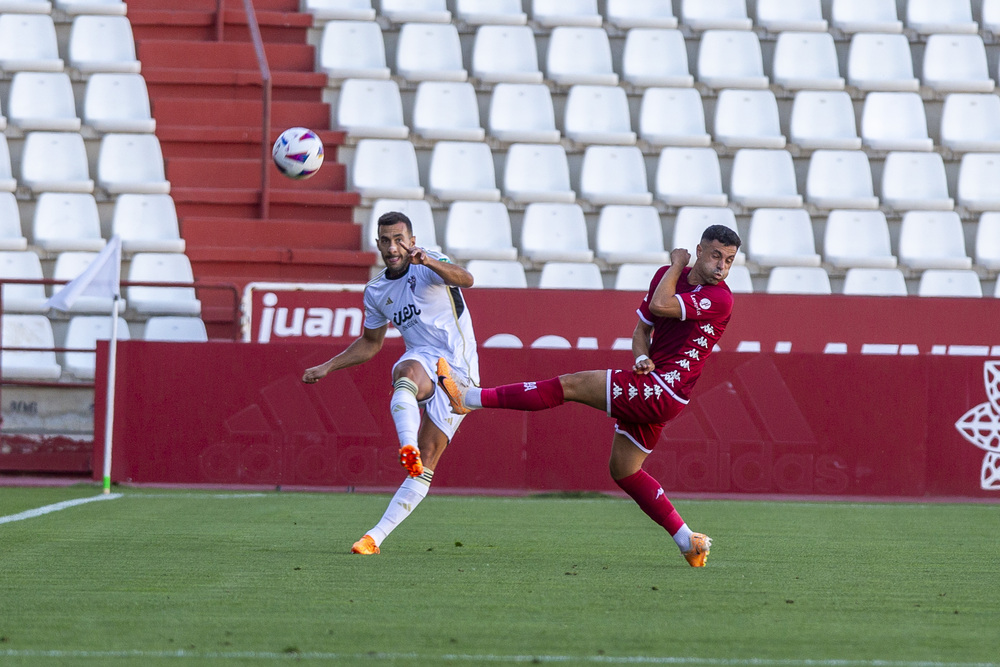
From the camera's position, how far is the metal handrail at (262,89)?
51.5ft

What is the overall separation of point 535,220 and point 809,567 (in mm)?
9175

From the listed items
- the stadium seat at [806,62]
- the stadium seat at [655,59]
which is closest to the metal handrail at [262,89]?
the stadium seat at [655,59]

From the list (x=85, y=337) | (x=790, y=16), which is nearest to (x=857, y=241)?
(x=790, y=16)

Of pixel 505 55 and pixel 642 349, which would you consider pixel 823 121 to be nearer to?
pixel 505 55

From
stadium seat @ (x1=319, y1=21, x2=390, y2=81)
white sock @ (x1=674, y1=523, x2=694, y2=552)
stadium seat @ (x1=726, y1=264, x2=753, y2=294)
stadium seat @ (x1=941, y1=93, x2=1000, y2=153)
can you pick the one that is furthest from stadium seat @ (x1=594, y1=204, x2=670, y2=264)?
white sock @ (x1=674, y1=523, x2=694, y2=552)

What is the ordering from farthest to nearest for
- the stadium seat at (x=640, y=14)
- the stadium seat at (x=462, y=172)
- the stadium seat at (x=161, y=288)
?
the stadium seat at (x=640, y=14)
the stadium seat at (x=462, y=172)
the stadium seat at (x=161, y=288)

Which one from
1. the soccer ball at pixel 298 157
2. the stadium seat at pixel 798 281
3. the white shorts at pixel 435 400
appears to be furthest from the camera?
the stadium seat at pixel 798 281

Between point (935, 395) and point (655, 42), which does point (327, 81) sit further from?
point (935, 395)

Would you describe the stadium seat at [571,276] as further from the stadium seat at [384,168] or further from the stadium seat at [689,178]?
the stadium seat at [384,168]

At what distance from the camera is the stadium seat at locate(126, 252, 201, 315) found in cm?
1395

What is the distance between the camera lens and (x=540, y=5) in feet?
58.1

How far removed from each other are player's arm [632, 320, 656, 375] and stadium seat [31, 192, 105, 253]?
9.46 metres

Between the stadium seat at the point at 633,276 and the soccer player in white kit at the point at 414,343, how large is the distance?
7.31 m

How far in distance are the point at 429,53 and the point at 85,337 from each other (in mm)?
6034
